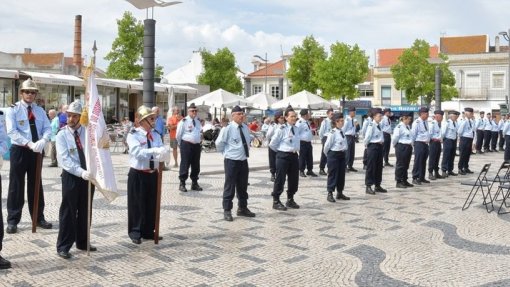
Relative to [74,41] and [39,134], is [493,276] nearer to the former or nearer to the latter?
[39,134]

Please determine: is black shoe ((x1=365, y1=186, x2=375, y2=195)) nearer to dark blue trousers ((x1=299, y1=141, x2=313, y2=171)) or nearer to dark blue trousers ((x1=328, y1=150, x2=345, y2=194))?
dark blue trousers ((x1=328, y1=150, x2=345, y2=194))

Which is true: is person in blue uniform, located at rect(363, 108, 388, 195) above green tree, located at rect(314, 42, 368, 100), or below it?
below

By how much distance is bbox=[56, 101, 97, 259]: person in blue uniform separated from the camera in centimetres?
631

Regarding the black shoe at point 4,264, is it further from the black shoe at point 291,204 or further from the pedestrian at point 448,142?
the pedestrian at point 448,142

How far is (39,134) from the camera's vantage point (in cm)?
772

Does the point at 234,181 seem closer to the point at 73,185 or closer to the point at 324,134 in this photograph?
the point at 73,185

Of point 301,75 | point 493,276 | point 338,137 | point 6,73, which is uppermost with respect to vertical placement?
point 301,75

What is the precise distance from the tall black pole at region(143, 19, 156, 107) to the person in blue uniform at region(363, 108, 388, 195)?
5014 millimetres

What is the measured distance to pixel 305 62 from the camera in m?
54.2

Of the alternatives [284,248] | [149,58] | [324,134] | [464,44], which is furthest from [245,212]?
[464,44]

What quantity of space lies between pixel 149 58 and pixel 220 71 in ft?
149

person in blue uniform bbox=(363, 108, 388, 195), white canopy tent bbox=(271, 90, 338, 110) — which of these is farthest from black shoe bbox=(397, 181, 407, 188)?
white canopy tent bbox=(271, 90, 338, 110)

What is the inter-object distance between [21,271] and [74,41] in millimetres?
45288

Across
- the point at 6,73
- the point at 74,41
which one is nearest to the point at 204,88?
the point at 74,41
